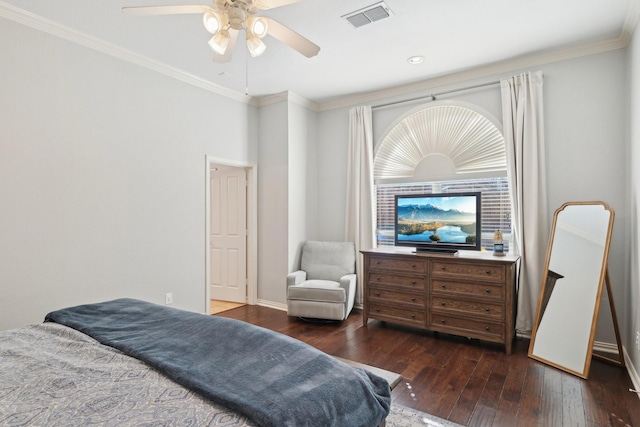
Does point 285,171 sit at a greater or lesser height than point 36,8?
lesser

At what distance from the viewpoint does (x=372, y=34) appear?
310 cm

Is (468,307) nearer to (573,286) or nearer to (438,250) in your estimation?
(438,250)

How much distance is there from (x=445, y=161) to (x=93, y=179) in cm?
375

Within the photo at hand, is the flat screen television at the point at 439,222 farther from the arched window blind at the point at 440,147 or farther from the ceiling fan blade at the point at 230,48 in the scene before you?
the ceiling fan blade at the point at 230,48

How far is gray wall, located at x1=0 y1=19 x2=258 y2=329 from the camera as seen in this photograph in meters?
2.77

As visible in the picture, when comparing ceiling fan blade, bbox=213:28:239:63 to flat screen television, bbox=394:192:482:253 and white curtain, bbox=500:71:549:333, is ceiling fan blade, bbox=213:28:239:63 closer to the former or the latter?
flat screen television, bbox=394:192:482:253

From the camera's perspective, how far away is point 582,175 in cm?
335

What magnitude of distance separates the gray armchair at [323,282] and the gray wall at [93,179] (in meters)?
1.15

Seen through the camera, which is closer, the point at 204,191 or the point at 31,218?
the point at 31,218

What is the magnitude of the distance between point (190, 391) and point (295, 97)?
417 centimetres

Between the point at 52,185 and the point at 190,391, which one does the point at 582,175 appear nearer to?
the point at 190,391

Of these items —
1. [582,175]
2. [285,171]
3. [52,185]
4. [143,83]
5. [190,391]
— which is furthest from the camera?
[285,171]

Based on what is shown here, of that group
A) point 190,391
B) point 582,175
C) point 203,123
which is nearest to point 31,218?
point 203,123

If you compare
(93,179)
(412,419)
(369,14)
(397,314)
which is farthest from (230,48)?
(397,314)
